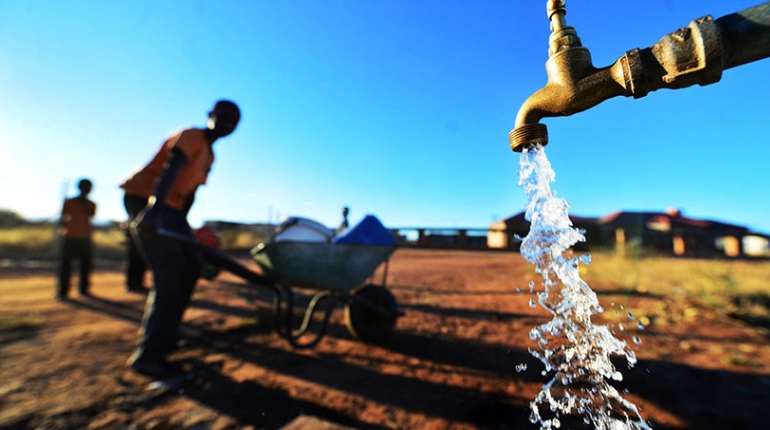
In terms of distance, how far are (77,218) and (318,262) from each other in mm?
5471

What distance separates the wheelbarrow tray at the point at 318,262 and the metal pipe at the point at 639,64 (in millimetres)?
2133

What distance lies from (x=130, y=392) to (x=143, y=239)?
1.07 metres

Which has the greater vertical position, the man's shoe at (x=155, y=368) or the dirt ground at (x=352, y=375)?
the man's shoe at (x=155, y=368)

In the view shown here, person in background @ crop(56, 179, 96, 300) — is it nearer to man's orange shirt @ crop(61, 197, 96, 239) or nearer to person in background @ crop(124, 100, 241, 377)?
man's orange shirt @ crop(61, 197, 96, 239)

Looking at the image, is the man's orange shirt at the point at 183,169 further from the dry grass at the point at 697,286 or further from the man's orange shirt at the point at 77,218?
the dry grass at the point at 697,286

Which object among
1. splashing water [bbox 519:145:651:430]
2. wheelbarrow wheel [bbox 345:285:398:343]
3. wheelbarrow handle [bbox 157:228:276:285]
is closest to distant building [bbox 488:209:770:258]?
splashing water [bbox 519:145:651:430]

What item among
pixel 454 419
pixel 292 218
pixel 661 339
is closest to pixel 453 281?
pixel 661 339

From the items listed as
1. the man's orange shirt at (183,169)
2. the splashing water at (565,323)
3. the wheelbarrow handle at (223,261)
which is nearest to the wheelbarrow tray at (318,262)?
the wheelbarrow handle at (223,261)

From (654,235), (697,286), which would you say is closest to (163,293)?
(697,286)

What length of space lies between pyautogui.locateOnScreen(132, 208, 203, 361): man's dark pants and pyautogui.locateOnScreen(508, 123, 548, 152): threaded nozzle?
2.45 metres

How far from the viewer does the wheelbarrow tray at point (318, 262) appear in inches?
113

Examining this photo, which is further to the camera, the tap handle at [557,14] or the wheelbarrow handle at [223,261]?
the wheelbarrow handle at [223,261]

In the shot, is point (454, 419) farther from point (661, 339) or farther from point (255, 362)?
point (661, 339)

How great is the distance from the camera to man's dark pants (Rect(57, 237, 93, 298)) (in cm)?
516
